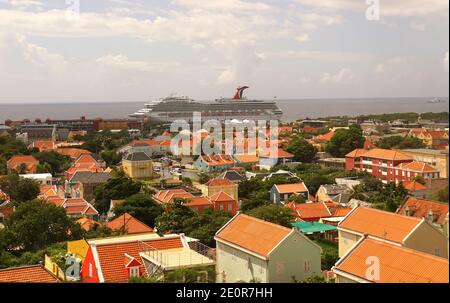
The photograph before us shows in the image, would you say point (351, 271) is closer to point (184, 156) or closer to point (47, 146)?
point (184, 156)

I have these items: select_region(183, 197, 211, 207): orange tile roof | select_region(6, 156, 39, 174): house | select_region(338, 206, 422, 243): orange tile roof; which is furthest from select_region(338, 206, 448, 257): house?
select_region(6, 156, 39, 174): house

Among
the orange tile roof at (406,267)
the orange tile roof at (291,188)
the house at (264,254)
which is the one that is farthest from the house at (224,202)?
the orange tile roof at (406,267)

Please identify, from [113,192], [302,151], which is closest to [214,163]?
[302,151]

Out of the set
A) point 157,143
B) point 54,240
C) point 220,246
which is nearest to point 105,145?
point 157,143

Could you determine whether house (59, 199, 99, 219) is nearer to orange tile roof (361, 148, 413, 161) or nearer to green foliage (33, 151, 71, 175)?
green foliage (33, 151, 71, 175)

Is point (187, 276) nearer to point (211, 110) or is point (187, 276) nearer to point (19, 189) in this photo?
point (19, 189)

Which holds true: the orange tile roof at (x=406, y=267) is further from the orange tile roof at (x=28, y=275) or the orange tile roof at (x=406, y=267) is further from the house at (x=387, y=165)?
the house at (x=387, y=165)
